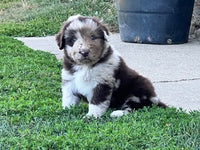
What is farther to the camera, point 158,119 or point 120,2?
point 120,2

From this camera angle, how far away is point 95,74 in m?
5.47

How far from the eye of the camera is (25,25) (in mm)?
13086

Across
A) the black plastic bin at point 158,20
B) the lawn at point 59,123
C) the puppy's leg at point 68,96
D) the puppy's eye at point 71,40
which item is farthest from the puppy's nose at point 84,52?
the black plastic bin at point 158,20

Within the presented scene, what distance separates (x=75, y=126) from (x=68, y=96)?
679 mm

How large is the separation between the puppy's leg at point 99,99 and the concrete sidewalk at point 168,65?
107 centimetres

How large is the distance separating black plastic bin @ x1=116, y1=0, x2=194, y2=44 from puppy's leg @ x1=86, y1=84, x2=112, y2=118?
499cm

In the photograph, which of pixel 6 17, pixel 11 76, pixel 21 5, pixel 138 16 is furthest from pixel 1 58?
pixel 21 5

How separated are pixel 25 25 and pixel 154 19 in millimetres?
4063

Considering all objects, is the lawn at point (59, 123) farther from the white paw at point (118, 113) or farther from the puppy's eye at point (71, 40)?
the puppy's eye at point (71, 40)

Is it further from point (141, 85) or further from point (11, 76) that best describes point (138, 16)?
point (141, 85)

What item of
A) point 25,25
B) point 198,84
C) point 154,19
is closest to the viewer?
point 198,84

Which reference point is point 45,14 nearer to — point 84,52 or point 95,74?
point 95,74

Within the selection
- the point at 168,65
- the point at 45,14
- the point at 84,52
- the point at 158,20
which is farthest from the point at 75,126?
the point at 45,14

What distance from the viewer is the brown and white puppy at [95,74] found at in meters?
5.41
